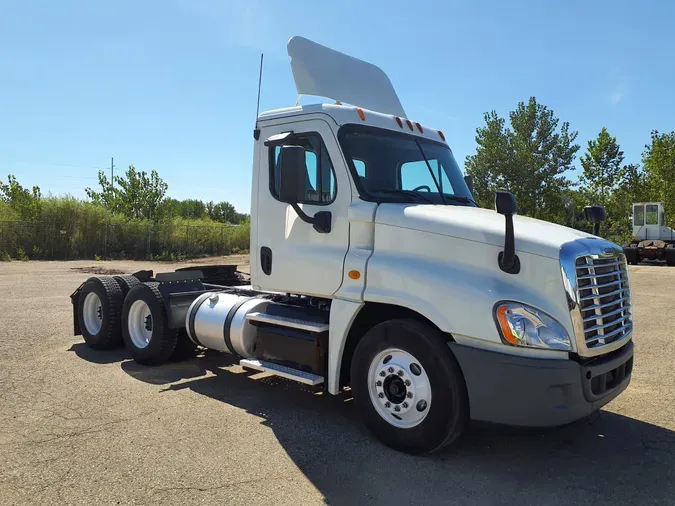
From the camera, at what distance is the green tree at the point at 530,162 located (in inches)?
1529

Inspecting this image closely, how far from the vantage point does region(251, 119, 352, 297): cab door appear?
16.3ft

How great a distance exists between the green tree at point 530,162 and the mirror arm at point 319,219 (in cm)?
3513

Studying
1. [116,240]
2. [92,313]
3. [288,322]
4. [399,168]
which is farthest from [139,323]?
[116,240]

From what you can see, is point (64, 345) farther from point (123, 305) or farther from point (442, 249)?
point (442, 249)

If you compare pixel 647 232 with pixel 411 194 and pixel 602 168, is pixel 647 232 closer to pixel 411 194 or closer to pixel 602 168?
pixel 602 168

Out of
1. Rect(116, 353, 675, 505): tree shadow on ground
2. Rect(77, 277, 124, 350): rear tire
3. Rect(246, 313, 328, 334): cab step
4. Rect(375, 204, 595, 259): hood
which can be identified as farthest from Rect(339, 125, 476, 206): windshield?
Rect(77, 277, 124, 350): rear tire

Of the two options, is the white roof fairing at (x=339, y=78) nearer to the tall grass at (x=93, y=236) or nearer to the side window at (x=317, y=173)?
the side window at (x=317, y=173)

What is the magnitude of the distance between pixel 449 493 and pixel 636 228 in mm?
33579

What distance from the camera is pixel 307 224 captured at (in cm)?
520

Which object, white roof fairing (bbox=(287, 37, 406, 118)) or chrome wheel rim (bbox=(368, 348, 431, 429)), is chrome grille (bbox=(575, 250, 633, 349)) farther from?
white roof fairing (bbox=(287, 37, 406, 118))

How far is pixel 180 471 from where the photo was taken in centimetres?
409

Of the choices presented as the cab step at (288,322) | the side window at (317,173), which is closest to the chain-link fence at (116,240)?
the cab step at (288,322)

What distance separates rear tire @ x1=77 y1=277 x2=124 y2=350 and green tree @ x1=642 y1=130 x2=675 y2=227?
43037 mm

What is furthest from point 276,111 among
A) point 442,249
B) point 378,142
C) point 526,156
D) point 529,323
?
point 526,156
